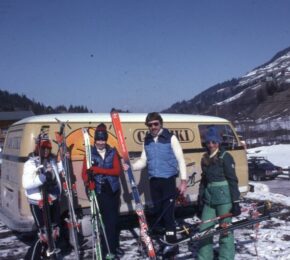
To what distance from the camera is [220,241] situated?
5469 millimetres

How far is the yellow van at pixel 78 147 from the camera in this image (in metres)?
6.71

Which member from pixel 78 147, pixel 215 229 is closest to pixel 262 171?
pixel 78 147

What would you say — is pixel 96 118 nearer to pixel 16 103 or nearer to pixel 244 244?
pixel 244 244

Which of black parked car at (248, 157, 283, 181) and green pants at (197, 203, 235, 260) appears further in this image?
black parked car at (248, 157, 283, 181)

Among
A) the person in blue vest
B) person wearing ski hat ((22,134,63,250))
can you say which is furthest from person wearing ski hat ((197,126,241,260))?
person wearing ski hat ((22,134,63,250))

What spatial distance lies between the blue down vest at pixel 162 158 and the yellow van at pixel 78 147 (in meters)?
1.34

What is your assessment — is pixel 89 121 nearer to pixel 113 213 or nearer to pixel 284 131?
pixel 113 213

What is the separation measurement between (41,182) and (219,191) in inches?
89.7

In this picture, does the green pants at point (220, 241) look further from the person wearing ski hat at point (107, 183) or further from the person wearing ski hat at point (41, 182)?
the person wearing ski hat at point (41, 182)

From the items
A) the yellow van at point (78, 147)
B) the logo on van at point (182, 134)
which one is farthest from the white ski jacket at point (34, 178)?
the logo on van at point (182, 134)

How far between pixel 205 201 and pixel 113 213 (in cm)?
125

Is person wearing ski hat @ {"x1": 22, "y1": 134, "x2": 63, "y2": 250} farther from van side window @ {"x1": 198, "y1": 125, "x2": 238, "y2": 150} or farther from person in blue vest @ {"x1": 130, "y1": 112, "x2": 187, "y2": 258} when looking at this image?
van side window @ {"x1": 198, "y1": 125, "x2": 238, "y2": 150}

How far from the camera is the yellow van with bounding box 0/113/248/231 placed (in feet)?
22.0

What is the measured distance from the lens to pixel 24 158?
21.8 ft
